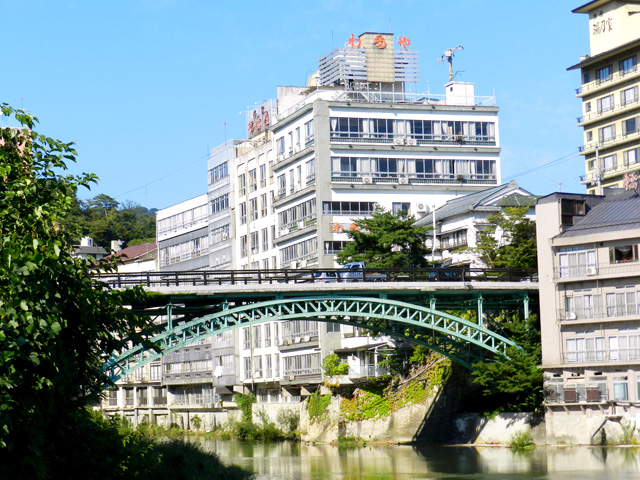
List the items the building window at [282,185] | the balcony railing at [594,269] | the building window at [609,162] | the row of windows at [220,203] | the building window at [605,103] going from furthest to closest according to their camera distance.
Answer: the row of windows at [220,203]
the building window at [605,103]
the building window at [609,162]
the building window at [282,185]
the balcony railing at [594,269]

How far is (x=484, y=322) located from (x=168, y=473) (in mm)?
32542

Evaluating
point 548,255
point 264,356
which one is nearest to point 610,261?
point 548,255

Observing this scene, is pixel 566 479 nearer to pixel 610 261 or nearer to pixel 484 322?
pixel 610 261

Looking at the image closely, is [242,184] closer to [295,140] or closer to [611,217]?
[295,140]

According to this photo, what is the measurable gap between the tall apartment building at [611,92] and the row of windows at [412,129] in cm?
1044

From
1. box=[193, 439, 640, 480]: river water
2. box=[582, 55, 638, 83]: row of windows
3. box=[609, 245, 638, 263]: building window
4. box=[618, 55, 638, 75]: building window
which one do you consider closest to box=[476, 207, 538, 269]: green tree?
box=[609, 245, 638, 263]: building window

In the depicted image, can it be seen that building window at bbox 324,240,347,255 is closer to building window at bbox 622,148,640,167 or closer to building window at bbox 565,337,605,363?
building window at bbox 622,148,640,167

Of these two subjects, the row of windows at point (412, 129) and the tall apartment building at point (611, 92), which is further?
the tall apartment building at point (611, 92)

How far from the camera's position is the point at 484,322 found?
69.5 metres

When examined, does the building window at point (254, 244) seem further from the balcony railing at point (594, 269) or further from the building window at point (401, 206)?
the balcony railing at point (594, 269)

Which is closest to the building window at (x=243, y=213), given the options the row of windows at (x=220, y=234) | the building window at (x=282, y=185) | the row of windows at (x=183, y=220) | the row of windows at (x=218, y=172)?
A: the row of windows at (x=220, y=234)

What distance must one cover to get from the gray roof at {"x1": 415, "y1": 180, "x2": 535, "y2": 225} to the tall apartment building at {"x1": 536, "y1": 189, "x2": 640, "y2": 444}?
1588 cm

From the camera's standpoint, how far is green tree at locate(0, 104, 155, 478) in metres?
21.0

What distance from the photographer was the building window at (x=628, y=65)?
9306cm
